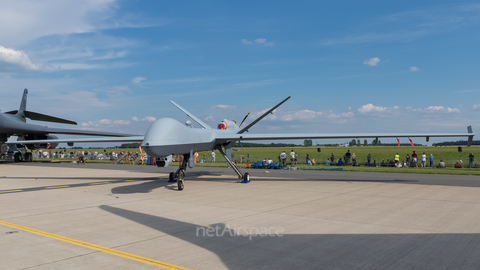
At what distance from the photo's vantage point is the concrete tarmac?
5270mm

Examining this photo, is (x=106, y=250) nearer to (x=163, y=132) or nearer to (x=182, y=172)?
(x=163, y=132)

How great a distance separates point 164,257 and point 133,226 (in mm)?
2575

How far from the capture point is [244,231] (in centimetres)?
709

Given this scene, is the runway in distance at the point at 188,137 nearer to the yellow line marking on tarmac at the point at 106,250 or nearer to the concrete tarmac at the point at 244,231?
the concrete tarmac at the point at 244,231

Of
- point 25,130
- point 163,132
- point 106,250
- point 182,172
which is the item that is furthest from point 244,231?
point 25,130

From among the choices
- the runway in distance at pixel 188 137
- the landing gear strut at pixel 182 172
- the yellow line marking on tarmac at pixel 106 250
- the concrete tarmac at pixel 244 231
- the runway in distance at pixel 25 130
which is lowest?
the yellow line marking on tarmac at pixel 106 250

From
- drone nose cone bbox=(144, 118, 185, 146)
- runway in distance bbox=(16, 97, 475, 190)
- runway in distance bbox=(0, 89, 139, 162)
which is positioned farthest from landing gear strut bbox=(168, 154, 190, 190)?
runway in distance bbox=(0, 89, 139, 162)

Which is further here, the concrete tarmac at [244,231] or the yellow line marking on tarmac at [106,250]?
the concrete tarmac at [244,231]

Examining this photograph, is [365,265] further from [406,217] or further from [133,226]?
[133,226]

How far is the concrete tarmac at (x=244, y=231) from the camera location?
527 cm

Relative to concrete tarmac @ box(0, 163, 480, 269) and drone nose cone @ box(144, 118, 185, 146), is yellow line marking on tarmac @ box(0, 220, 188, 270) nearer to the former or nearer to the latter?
concrete tarmac @ box(0, 163, 480, 269)

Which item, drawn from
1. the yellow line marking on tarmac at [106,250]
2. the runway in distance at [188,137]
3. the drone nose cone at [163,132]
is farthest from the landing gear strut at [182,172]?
the yellow line marking on tarmac at [106,250]

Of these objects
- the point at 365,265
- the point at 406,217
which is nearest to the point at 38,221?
the point at 365,265

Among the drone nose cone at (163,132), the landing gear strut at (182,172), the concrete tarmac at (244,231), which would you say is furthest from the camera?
the landing gear strut at (182,172)
